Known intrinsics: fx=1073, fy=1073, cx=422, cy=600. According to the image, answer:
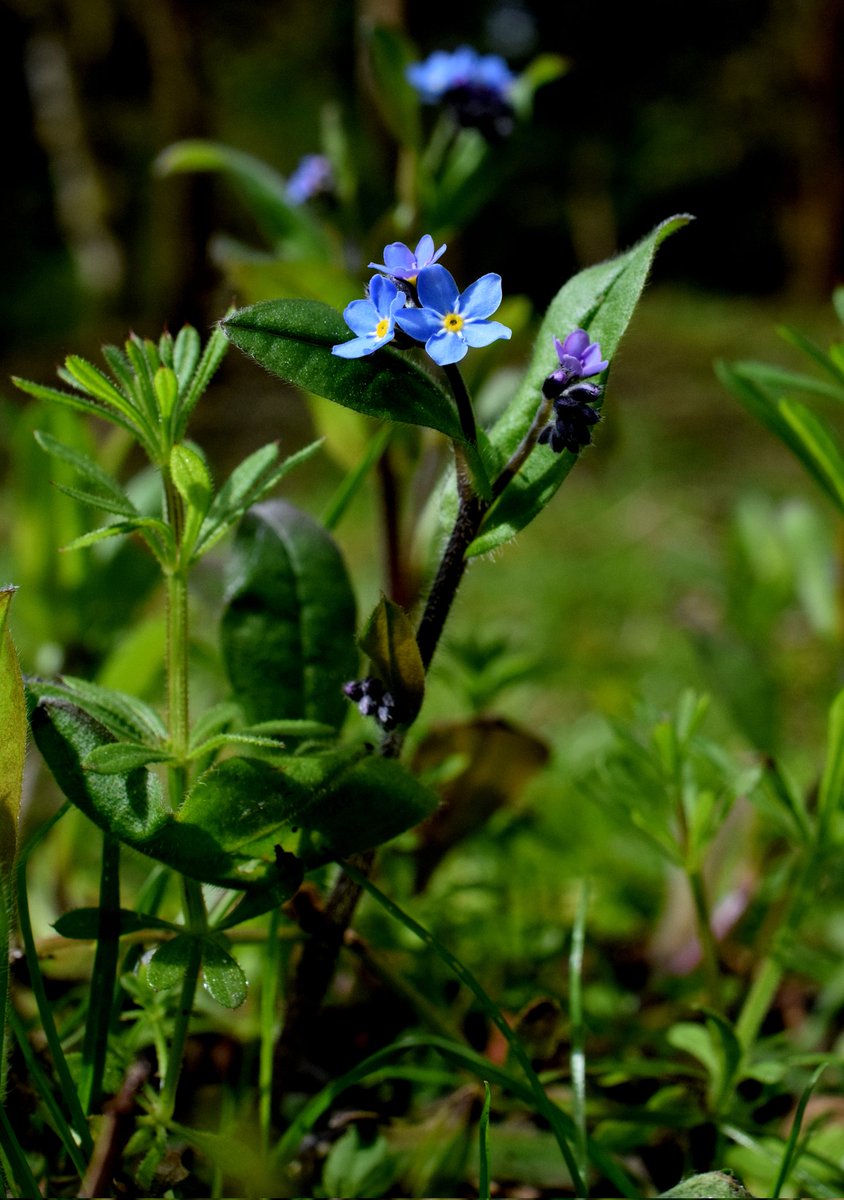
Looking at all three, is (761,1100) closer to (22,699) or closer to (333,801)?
(333,801)

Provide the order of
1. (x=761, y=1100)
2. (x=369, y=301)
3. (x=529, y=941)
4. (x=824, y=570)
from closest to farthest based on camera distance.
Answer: (x=369, y=301) → (x=761, y=1100) → (x=529, y=941) → (x=824, y=570)

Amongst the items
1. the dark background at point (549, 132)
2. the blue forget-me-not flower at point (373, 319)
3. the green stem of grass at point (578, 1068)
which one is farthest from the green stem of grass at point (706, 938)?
→ the dark background at point (549, 132)

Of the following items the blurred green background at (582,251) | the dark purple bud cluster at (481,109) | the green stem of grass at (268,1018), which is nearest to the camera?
the green stem of grass at (268,1018)

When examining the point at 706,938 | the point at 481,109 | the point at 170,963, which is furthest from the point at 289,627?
the point at 481,109

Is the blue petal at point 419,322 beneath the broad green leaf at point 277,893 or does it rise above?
above

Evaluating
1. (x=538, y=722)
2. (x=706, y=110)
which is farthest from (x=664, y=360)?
(x=706, y=110)

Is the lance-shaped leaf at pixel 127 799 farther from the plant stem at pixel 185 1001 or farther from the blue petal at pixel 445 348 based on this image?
the blue petal at pixel 445 348
